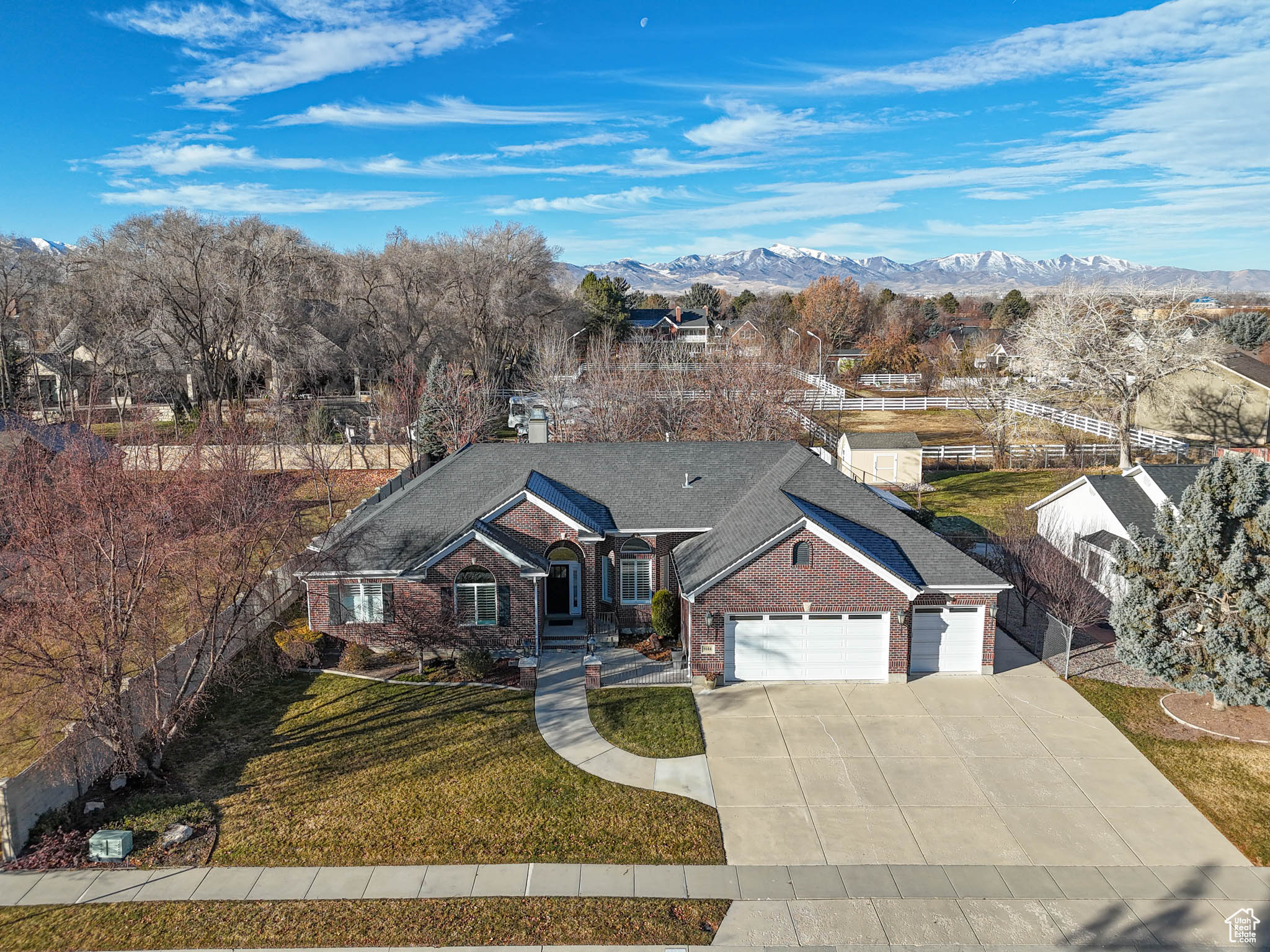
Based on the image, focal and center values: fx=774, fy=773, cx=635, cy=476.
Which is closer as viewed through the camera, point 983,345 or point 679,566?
point 679,566

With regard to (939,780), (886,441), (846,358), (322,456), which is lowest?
Answer: (939,780)

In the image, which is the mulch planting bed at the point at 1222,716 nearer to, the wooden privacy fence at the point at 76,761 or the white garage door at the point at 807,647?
the white garage door at the point at 807,647

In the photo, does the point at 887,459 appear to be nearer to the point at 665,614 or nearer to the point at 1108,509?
the point at 1108,509

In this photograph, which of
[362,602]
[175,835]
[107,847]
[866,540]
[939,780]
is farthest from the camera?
[362,602]

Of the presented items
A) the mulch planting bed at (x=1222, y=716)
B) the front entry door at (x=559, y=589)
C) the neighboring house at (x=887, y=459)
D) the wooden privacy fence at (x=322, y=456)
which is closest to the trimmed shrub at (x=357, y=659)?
the front entry door at (x=559, y=589)

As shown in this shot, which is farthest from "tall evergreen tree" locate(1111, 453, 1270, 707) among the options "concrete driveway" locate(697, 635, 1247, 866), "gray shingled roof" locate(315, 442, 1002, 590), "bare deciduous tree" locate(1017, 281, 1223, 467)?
"bare deciduous tree" locate(1017, 281, 1223, 467)

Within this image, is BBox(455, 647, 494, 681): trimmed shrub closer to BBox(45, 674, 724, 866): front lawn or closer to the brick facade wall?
the brick facade wall

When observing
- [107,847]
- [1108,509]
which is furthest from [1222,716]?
[107,847]
